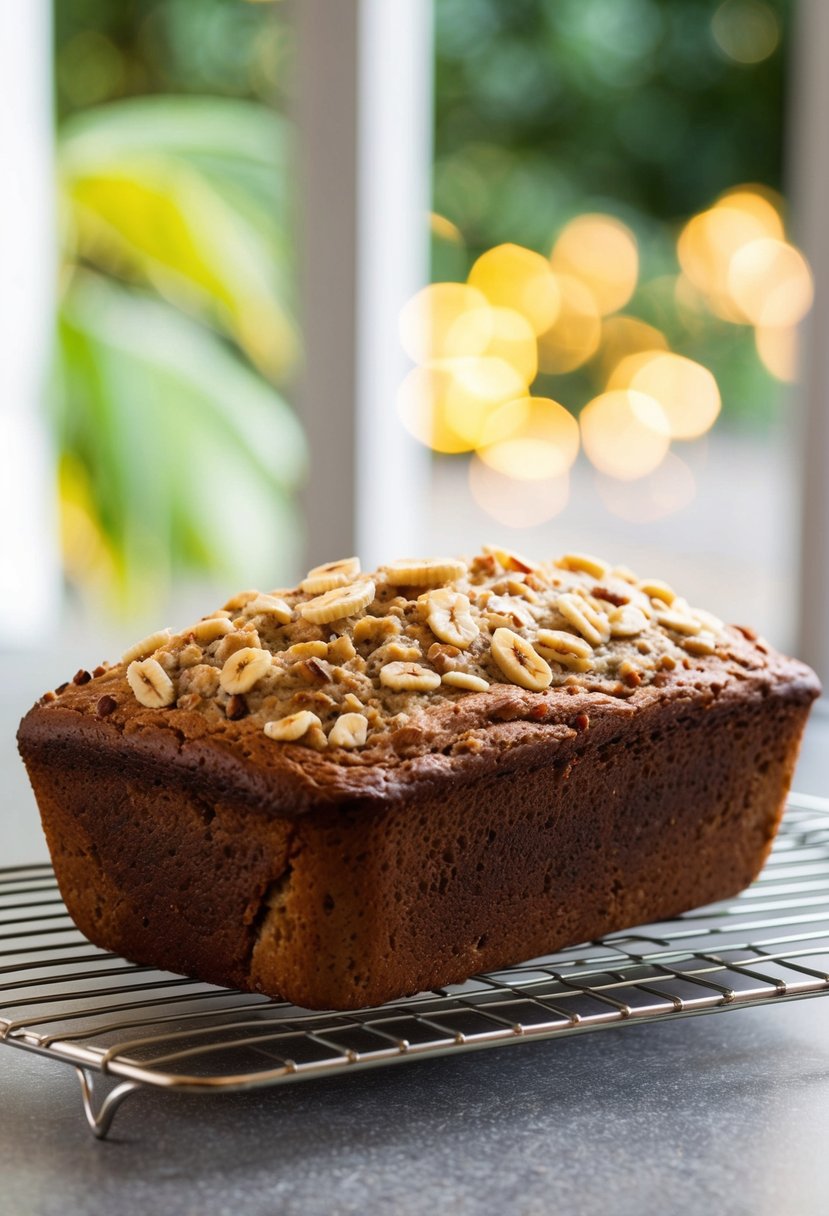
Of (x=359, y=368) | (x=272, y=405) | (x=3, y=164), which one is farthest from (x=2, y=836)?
(x=272, y=405)

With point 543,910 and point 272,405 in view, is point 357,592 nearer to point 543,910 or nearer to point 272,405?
point 543,910

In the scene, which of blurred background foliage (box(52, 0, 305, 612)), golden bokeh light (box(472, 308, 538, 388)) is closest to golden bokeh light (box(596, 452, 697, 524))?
golden bokeh light (box(472, 308, 538, 388))

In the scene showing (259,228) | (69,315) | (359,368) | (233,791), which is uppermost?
(259,228)

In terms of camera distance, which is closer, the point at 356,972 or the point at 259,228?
the point at 356,972

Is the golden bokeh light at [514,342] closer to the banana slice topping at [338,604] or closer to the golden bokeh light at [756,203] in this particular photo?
the golden bokeh light at [756,203]

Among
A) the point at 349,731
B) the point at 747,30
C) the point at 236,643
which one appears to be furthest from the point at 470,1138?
the point at 747,30

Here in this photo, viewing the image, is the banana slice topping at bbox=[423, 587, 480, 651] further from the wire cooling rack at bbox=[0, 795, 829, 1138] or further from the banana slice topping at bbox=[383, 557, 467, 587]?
the wire cooling rack at bbox=[0, 795, 829, 1138]

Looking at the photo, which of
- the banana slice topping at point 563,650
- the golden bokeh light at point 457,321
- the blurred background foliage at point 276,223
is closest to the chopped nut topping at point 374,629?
the banana slice topping at point 563,650
